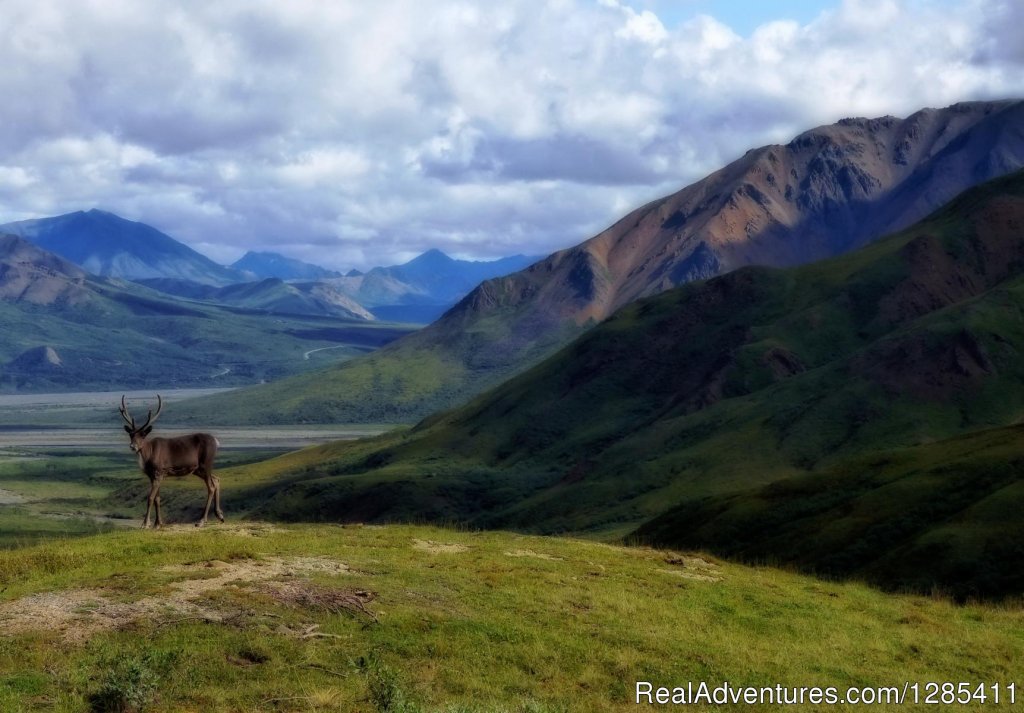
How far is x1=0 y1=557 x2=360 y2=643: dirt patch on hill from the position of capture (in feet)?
79.1

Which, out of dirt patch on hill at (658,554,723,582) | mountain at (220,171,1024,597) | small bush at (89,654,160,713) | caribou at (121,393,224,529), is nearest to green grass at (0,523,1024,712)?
small bush at (89,654,160,713)

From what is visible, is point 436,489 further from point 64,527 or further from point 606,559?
point 606,559

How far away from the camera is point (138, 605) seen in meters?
25.6

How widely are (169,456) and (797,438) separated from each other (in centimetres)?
9438

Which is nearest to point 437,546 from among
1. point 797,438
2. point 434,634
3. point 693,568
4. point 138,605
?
point 693,568

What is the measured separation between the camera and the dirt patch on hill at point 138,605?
2411cm

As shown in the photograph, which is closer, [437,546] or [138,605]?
[138,605]

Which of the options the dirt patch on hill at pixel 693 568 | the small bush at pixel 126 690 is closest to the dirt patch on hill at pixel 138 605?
the small bush at pixel 126 690

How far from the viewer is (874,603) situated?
35.5 m

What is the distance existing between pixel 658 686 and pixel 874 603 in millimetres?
14356

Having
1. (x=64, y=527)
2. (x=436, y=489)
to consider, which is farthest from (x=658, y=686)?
(x=64, y=527)

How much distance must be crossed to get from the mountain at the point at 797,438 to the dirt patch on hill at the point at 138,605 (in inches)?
1178

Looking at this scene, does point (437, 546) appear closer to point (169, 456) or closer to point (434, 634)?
point (169, 456)

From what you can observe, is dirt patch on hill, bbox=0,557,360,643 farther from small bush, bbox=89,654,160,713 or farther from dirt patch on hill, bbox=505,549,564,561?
dirt patch on hill, bbox=505,549,564,561
